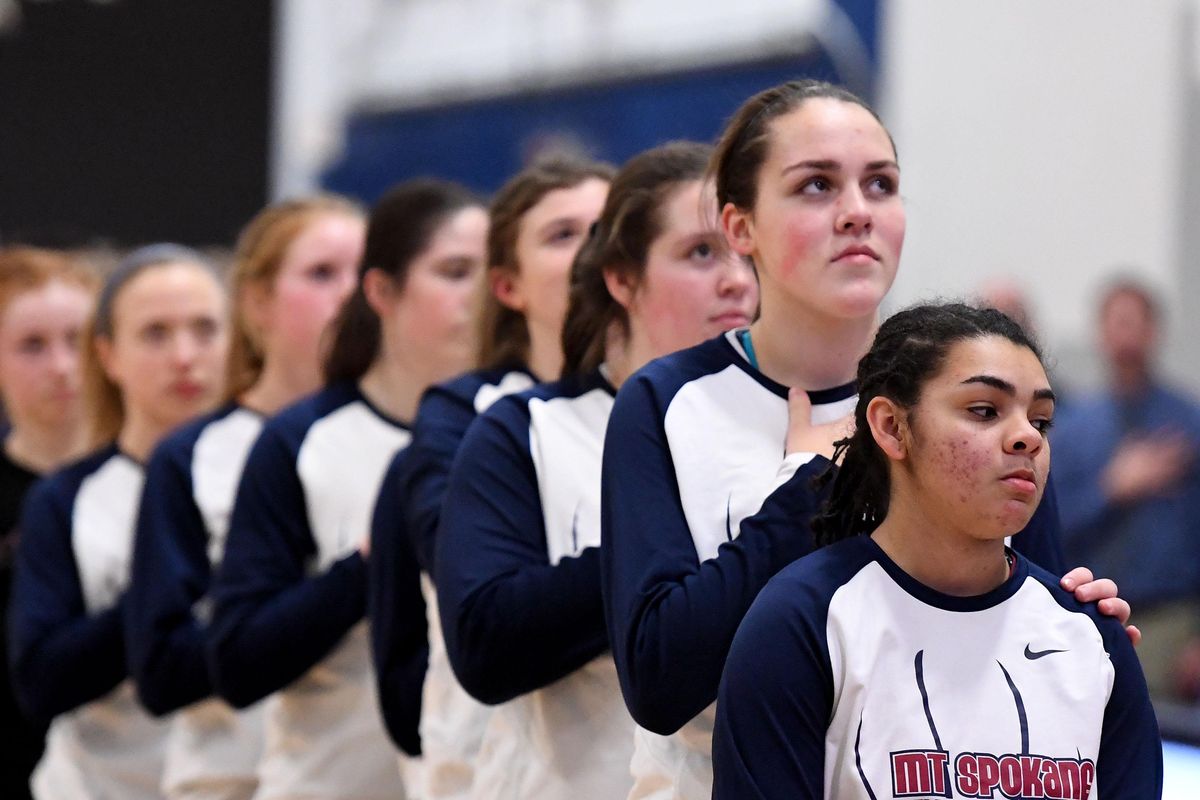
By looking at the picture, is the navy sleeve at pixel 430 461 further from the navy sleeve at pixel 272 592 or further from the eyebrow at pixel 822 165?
the eyebrow at pixel 822 165

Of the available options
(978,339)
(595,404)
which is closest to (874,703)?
(978,339)

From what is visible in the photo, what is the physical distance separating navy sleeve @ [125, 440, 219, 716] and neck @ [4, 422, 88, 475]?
1053 mm

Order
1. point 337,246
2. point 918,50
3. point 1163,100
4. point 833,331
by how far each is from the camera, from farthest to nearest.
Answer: point 918,50, point 1163,100, point 337,246, point 833,331

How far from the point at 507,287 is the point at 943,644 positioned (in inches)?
57.9

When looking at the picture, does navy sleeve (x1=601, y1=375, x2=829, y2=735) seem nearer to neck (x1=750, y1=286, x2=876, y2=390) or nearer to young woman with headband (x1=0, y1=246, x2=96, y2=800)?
neck (x1=750, y1=286, x2=876, y2=390)

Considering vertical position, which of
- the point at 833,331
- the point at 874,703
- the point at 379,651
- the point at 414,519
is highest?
the point at 833,331

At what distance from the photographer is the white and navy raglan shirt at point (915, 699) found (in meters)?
1.91

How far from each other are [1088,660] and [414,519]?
137 centimetres

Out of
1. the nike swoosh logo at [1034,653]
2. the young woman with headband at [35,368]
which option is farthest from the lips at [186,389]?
the nike swoosh logo at [1034,653]

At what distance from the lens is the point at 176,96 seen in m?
10.5

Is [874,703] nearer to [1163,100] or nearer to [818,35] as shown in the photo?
[1163,100]

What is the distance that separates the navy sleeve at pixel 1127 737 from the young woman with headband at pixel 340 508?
170 cm

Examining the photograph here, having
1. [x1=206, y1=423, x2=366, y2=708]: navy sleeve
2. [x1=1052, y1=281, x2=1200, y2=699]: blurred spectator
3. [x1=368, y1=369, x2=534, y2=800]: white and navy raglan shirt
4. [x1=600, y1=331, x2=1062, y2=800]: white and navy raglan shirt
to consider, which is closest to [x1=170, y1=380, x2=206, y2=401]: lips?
[x1=206, y1=423, x2=366, y2=708]: navy sleeve

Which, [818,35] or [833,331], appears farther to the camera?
[818,35]
